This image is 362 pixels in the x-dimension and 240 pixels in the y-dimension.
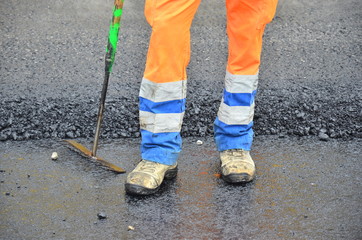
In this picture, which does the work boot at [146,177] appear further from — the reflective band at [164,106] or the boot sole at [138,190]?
the reflective band at [164,106]

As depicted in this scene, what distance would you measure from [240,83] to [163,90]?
19.1 inches

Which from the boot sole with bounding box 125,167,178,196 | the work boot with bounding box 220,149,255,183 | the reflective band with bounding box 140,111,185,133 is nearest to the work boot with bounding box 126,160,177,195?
the boot sole with bounding box 125,167,178,196

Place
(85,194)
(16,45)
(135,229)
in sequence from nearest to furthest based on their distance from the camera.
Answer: (135,229) → (85,194) → (16,45)

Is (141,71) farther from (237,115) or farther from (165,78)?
(165,78)

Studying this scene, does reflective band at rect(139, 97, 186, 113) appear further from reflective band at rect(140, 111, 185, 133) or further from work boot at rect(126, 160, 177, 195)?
work boot at rect(126, 160, 177, 195)

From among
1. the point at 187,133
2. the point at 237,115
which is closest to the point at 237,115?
the point at 237,115

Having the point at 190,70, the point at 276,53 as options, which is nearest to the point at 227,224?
A: the point at 190,70

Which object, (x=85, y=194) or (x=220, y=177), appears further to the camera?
(x=220, y=177)

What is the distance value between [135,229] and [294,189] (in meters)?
0.92

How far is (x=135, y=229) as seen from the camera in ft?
9.07

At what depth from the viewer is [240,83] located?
330 centimetres

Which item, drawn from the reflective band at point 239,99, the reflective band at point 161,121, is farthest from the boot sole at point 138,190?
the reflective band at point 239,99

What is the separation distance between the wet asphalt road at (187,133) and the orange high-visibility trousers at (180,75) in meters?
0.23

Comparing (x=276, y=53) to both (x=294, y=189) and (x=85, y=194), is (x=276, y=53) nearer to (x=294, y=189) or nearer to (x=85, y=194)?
(x=294, y=189)
